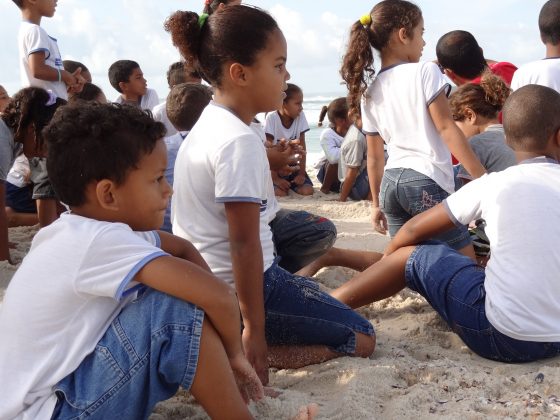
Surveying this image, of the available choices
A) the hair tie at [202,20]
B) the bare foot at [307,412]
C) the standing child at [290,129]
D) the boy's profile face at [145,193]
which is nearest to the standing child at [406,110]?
the hair tie at [202,20]

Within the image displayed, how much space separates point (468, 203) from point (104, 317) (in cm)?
141

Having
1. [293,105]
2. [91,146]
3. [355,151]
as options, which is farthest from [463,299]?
[293,105]

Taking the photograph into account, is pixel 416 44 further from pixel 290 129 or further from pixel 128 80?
pixel 128 80

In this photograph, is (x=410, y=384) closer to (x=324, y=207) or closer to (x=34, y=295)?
(x=34, y=295)

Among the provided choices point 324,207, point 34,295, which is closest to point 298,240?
point 34,295

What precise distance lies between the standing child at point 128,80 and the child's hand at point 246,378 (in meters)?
5.76

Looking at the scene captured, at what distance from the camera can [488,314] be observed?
2469mm

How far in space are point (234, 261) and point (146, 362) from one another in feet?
2.03

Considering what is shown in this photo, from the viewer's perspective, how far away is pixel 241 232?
2.31 m

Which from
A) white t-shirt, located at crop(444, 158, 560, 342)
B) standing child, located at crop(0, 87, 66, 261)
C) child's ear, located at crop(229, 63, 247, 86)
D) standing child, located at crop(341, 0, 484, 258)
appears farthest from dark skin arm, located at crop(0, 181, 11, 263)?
white t-shirt, located at crop(444, 158, 560, 342)

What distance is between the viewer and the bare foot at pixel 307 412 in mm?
2045

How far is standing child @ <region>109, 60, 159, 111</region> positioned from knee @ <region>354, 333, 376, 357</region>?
211 inches

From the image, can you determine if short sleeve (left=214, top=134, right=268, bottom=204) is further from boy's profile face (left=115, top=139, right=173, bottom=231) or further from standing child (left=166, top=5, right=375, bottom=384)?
boy's profile face (left=115, top=139, right=173, bottom=231)

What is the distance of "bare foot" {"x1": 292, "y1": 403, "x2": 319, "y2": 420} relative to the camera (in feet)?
6.71
